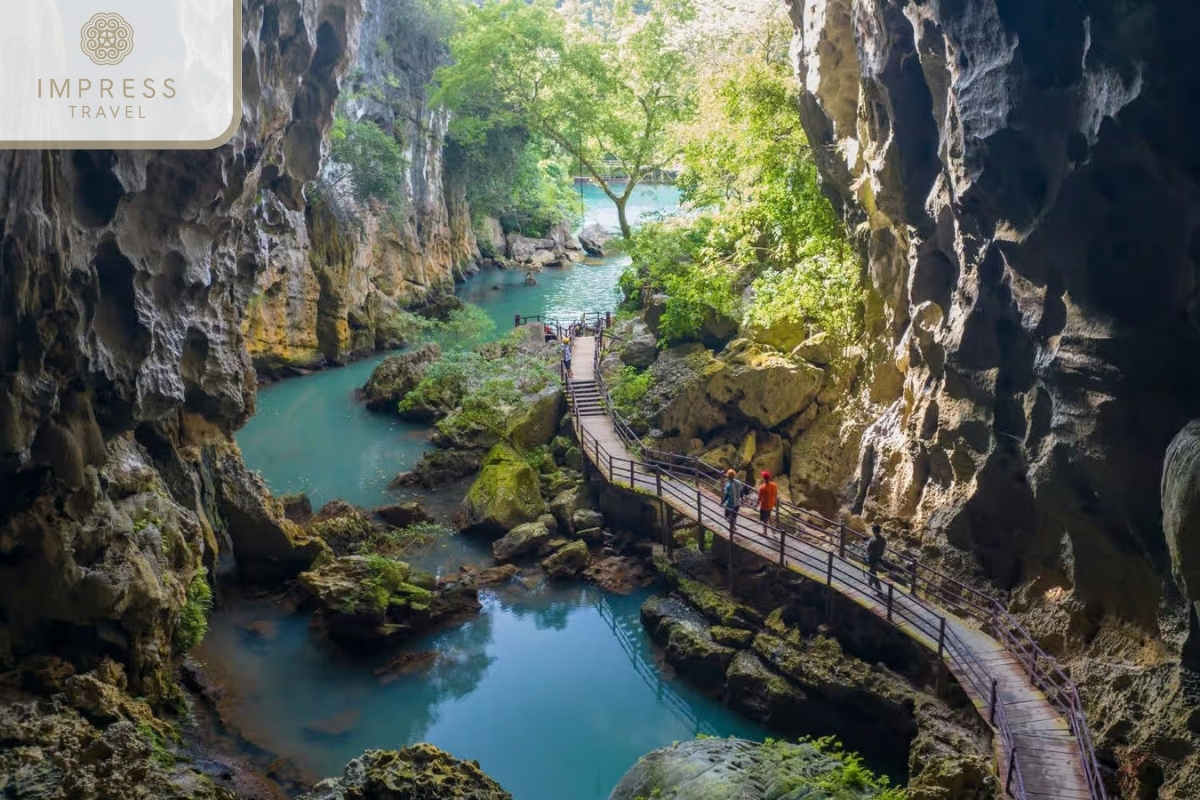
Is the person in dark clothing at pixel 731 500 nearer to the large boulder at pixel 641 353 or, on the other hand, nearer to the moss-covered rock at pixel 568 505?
the moss-covered rock at pixel 568 505

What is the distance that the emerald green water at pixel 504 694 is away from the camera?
15570mm

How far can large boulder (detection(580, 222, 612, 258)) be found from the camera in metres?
66.6

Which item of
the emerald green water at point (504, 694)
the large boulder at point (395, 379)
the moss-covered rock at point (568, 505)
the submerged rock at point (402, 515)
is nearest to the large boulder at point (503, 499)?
the moss-covered rock at point (568, 505)

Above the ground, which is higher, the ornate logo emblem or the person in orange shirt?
the ornate logo emblem

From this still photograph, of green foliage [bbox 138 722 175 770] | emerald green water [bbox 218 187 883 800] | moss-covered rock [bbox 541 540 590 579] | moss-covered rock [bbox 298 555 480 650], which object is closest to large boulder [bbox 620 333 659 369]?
moss-covered rock [bbox 541 540 590 579]

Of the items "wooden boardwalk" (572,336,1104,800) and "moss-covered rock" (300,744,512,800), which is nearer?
"moss-covered rock" (300,744,512,800)

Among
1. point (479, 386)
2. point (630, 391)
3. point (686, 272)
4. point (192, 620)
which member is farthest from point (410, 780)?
point (686, 272)

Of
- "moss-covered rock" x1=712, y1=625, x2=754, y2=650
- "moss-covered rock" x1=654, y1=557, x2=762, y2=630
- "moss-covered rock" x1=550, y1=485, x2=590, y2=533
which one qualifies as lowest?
"moss-covered rock" x1=712, y1=625, x2=754, y2=650

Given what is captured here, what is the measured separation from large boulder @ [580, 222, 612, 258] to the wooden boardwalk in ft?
144

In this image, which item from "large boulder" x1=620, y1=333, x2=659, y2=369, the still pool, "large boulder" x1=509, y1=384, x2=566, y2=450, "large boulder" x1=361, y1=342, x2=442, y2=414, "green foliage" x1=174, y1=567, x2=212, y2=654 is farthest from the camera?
"large boulder" x1=361, y1=342, x2=442, y2=414

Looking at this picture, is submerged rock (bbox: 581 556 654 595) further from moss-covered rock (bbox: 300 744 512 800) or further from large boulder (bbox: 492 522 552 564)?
moss-covered rock (bbox: 300 744 512 800)

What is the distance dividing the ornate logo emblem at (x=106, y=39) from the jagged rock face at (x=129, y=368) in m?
1.41

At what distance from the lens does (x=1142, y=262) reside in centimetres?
1129

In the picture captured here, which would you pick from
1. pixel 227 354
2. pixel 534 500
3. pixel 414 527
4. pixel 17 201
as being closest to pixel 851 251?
pixel 534 500
